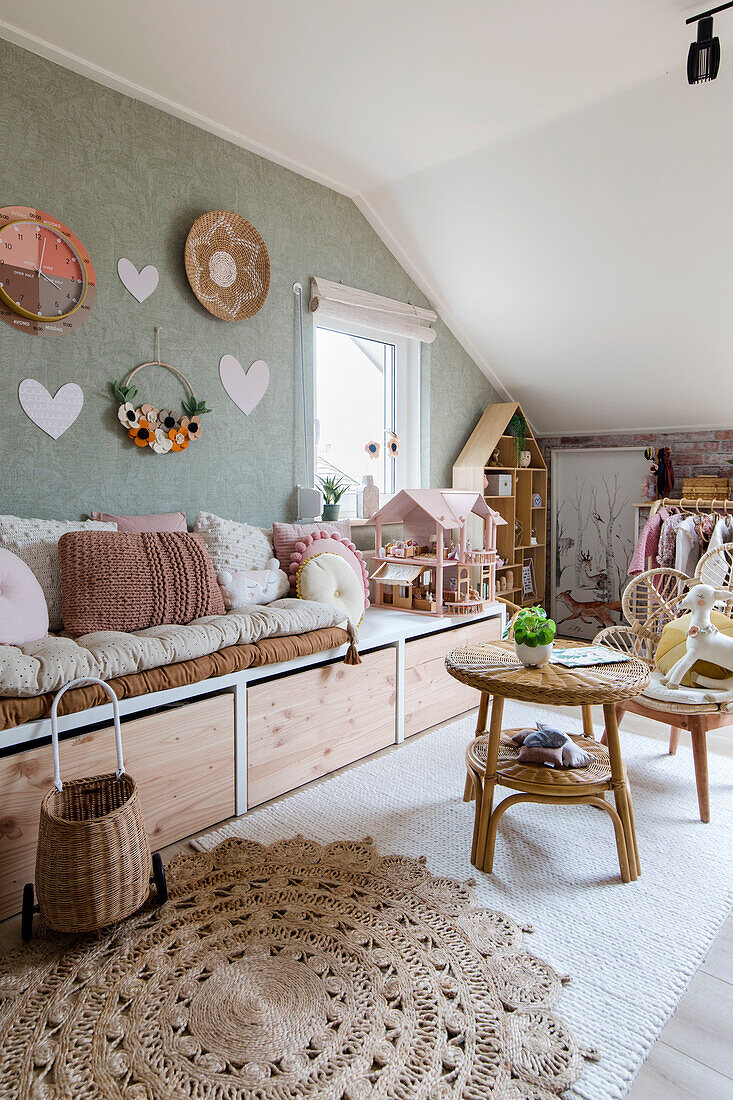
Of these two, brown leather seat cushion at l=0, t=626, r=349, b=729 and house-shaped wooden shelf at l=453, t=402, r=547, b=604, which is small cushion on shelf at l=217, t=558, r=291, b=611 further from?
house-shaped wooden shelf at l=453, t=402, r=547, b=604

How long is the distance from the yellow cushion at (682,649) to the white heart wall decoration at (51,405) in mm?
2267

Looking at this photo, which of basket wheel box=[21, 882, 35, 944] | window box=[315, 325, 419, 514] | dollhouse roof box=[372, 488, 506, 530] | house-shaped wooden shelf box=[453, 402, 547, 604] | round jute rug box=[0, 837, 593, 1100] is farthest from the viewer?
house-shaped wooden shelf box=[453, 402, 547, 604]

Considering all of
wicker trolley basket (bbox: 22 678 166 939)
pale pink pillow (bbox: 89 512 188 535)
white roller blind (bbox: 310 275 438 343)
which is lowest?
wicker trolley basket (bbox: 22 678 166 939)

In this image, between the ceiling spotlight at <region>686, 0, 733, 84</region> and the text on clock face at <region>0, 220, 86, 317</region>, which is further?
the text on clock face at <region>0, 220, 86, 317</region>

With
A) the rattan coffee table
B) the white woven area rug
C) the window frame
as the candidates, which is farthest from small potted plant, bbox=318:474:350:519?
the rattan coffee table

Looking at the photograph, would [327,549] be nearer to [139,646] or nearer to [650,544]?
[139,646]

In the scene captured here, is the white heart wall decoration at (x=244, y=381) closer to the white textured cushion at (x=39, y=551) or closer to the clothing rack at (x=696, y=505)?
the white textured cushion at (x=39, y=551)

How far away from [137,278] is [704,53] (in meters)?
2.02

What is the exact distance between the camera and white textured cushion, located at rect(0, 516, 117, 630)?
220 cm

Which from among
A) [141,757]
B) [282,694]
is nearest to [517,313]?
[282,694]

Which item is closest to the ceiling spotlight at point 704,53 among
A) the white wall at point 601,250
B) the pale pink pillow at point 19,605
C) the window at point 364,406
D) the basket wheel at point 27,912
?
the white wall at point 601,250

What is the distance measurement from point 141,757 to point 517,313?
303 cm

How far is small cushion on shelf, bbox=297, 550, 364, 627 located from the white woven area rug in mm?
597

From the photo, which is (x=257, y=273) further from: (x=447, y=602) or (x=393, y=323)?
(x=447, y=602)
